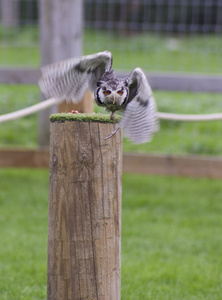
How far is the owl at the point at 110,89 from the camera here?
194cm

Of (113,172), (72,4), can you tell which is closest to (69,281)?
(113,172)

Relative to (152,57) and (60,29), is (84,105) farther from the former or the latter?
(152,57)

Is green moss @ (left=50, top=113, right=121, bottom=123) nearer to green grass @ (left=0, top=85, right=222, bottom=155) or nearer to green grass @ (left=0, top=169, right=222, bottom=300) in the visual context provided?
green grass @ (left=0, top=169, right=222, bottom=300)

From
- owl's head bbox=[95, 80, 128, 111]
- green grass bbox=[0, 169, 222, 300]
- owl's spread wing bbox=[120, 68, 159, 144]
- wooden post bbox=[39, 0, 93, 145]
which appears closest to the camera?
owl's head bbox=[95, 80, 128, 111]

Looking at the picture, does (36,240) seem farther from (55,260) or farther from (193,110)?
(193,110)

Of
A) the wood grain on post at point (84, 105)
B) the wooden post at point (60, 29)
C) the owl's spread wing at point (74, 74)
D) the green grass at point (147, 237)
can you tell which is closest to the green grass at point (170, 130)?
the green grass at point (147, 237)

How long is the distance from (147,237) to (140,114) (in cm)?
212

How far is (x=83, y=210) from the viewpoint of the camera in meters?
1.99

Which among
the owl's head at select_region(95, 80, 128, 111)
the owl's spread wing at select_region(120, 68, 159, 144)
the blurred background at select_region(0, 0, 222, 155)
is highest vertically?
the owl's head at select_region(95, 80, 128, 111)

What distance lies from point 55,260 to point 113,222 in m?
0.26

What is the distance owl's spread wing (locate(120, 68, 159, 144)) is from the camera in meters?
2.06

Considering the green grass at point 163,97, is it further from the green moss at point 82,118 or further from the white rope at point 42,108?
the green moss at point 82,118

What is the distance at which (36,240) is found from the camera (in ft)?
12.8

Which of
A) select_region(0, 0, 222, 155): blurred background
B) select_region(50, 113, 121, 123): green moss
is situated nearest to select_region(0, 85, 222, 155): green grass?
select_region(0, 0, 222, 155): blurred background
